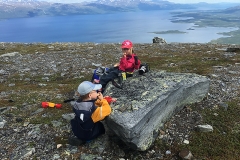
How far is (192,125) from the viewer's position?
9.72m

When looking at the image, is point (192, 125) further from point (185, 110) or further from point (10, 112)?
point (10, 112)

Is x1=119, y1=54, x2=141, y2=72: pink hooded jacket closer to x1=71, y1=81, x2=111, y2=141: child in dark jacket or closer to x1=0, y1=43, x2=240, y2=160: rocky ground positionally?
x1=0, y1=43, x2=240, y2=160: rocky ground

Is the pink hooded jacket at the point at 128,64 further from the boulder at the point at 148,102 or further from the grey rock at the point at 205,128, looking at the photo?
the grey rock at the point at 205,128

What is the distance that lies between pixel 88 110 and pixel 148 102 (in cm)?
236

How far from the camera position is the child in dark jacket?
7766 mm

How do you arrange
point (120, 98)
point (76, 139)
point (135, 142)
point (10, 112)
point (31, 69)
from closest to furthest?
point (135, 142)
point (76, 139)
point (120, 98)
point (10, 112)
point (31, 69)

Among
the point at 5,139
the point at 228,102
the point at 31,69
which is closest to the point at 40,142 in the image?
the point at 5,139

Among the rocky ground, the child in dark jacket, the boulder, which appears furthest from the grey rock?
the child in dark jacket

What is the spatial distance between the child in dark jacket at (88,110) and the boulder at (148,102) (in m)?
0.47

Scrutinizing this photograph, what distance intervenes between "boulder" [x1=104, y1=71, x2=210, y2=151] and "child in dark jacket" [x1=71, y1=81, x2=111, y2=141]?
47 cm

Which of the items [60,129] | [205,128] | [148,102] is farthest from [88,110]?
[205,128]

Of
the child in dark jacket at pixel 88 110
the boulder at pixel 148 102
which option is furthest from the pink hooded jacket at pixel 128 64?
the child in dark jacket at pixel 88 110

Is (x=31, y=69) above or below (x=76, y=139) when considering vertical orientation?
below

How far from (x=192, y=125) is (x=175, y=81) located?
2154mm
